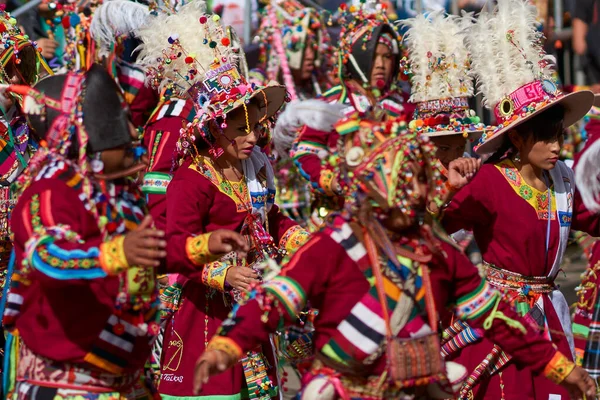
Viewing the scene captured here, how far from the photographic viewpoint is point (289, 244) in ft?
17.3

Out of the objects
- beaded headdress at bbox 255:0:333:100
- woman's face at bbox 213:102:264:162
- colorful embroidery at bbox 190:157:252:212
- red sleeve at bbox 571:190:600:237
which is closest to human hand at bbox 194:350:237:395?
colorful embroidery at bbox 190:157:252:212

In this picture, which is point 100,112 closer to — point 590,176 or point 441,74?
point 590,176

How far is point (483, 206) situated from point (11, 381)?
242 cm

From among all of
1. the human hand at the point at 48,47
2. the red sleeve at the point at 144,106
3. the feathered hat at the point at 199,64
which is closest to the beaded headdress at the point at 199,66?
the feathered hat at the point at 199,64

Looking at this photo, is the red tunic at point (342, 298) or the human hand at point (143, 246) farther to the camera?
the red tunic at point (342, 298)

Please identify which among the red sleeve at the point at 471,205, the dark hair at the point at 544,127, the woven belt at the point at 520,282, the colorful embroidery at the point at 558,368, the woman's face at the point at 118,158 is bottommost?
the woven belt at the point at 520,282

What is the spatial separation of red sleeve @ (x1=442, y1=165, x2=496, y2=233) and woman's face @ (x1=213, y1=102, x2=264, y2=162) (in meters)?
1.03

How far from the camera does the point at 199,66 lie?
227 inches

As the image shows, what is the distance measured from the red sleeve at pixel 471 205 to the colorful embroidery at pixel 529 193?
0.12 metres

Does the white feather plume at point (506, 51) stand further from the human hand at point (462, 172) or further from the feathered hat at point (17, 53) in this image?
the feathered hat at point (17, 53)

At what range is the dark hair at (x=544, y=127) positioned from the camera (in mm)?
5219

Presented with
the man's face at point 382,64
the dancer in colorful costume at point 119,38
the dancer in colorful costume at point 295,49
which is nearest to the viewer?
the dancer in colorful costume at point 119,38

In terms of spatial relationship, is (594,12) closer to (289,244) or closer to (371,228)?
(289,244)

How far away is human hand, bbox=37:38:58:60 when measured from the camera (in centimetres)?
859
